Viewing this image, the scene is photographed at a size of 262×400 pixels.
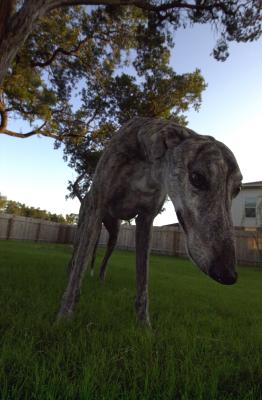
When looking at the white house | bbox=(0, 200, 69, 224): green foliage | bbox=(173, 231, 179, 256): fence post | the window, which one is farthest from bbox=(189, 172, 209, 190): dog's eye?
bbox=(0, 200, 69, 224): green foliage

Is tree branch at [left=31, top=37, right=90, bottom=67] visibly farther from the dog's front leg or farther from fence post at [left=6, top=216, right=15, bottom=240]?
the dog's front leg

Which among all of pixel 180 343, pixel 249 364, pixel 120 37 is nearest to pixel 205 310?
pixel 180 343

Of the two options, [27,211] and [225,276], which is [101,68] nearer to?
[225,276]

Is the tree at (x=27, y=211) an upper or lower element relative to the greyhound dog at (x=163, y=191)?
upper

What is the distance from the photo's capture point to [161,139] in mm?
2627

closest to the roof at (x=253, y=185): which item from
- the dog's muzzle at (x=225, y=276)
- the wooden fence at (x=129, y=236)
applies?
the wooden fence at (x=129, y=236)

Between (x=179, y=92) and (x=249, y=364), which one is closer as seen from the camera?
(x=249, y=364)

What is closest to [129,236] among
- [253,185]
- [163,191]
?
[253,185]

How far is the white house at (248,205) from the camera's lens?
88.5 feet

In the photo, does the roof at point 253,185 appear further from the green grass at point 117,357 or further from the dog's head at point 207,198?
the dog's head at point 207,198

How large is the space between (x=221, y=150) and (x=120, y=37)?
1368cm

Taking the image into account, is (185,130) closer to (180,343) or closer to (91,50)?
(180,343)

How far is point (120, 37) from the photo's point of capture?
1434cm

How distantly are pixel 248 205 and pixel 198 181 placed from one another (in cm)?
2692
